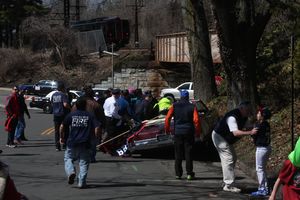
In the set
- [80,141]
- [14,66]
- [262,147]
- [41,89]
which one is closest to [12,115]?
[80,141]

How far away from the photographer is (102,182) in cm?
1191

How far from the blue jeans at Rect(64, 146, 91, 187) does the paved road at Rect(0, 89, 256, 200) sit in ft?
0.79

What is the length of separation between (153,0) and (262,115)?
198ft

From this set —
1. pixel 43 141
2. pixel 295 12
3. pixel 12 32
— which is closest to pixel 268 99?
pixel 295 12

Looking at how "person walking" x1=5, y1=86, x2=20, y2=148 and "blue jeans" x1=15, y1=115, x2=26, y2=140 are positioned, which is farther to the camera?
"blue jeans" x1=15, y1=115, x2=26, y2=140

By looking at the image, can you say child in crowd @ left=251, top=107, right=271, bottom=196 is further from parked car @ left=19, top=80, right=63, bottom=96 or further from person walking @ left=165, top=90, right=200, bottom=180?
parked car @ left=19, top=80, right=63, bottom=96

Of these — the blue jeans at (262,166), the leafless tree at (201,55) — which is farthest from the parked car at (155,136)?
the leafless tree at (201,55)

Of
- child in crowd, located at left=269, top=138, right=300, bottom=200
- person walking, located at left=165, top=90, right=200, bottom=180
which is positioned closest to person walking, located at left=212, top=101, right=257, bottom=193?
person walking, located at left=165, top=90, right=200, bottom=180

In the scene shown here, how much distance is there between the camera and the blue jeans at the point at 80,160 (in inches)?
433

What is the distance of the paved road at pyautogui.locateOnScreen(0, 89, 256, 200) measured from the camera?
1048 centimetres

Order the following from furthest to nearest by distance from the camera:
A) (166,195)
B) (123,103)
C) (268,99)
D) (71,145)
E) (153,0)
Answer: (153,0)
(268,99)
(123,103)
(71,145)
(166,195)

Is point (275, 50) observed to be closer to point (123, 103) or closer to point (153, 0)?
point (123, 103)

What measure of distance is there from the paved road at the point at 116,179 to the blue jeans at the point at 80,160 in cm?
24

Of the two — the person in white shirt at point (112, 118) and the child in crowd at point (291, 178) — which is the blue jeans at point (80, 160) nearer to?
the person in white shirt at point (112, 118)
